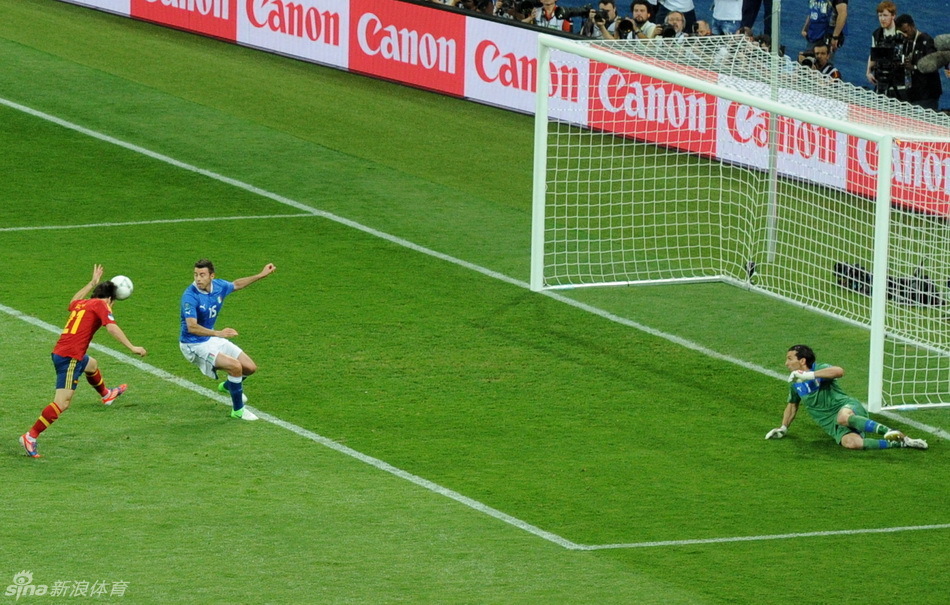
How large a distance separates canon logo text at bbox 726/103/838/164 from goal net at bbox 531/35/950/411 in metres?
0.03

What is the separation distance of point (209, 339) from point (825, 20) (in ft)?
45.6

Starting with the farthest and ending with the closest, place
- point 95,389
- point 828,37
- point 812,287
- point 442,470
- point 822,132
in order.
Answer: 1. point 828,37
2. point 822,132
3. point 812,287
4. point 95,389
5. point 442,470

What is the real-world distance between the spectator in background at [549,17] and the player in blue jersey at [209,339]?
41.6 ft

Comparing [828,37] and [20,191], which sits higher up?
[828,37]

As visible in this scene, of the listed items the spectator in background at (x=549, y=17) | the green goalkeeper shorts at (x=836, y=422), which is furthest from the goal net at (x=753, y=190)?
the spectator in background at (x=549, y=17)

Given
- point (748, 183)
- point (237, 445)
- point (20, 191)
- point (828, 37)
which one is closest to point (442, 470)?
point (237, 445)

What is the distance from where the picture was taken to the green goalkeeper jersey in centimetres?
1475

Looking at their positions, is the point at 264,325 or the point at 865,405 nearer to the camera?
the point at 865,405

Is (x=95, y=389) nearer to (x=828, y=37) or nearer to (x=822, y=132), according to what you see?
(x=822, y=132)

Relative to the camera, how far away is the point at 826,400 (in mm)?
14828

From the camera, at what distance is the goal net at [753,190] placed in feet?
55.7

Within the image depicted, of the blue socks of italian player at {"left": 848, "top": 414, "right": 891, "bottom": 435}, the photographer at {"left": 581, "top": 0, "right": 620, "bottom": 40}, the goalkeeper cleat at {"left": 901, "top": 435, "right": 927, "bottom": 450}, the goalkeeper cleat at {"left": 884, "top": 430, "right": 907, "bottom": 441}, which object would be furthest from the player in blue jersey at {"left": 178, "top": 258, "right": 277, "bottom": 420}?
the photographer at {"left": 581, "top": 0, "right": 620, "bottom": 40}

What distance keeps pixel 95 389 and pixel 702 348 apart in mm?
6040

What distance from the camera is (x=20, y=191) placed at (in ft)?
74.9
